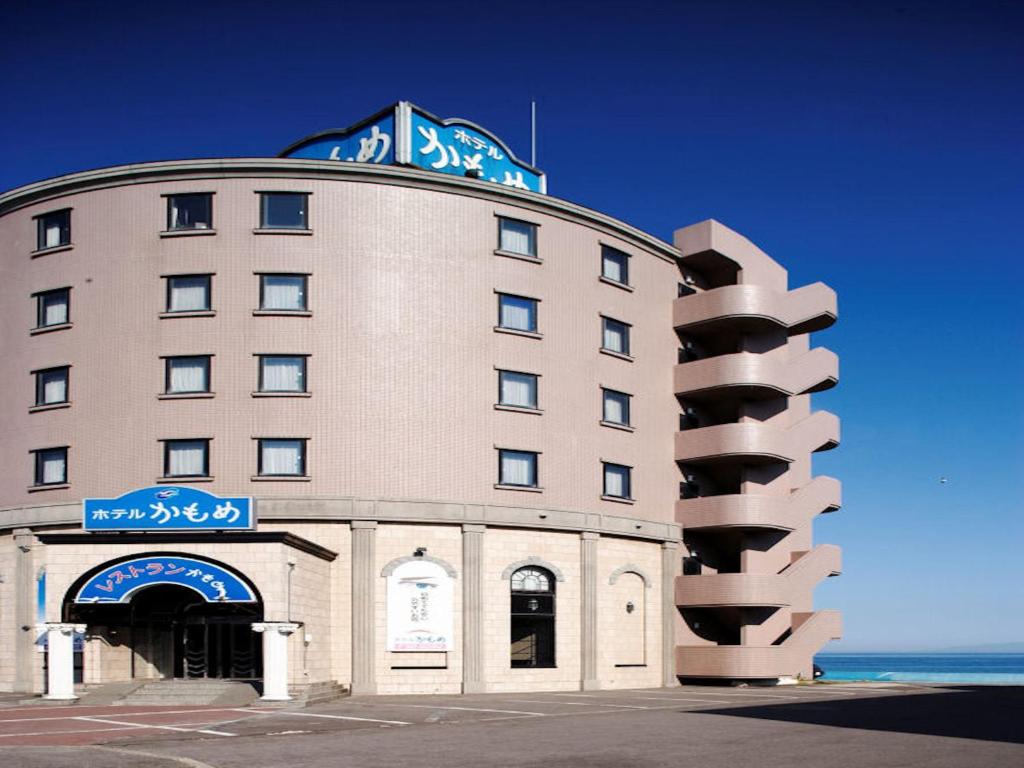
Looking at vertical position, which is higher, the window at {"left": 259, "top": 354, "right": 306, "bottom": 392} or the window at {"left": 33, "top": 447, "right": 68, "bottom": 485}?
the window at {"left": 259, "top": 354, "right": 306, "bottom": 392}

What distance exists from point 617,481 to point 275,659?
1903cm

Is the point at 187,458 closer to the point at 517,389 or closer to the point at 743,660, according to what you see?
the point at 517,389

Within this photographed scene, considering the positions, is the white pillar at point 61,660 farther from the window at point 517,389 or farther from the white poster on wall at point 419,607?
the window at point 517,389

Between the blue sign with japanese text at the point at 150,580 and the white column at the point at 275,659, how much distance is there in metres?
1.54

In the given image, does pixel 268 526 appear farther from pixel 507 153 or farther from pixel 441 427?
pixel 507 153

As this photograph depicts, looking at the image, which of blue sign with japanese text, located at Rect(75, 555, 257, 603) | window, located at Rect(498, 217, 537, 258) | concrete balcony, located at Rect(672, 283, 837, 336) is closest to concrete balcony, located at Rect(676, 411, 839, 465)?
concrete balcony, located at Rect(672, 283, 837, 336)

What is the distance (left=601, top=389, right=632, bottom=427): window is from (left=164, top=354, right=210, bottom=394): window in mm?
16358

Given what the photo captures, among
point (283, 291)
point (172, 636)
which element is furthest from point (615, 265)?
point (172, 636)

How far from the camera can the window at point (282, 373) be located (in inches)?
1797

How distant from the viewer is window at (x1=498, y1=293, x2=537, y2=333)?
49219 millimetres

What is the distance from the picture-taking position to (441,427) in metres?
46.8

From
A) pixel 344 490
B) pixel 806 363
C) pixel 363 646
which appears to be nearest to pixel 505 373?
pixel 344 490

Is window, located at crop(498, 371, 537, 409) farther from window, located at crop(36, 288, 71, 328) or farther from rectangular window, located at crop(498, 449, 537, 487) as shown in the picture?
window, located at crop(36, 288, 71, 328)

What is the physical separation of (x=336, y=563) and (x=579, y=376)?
1296cm
